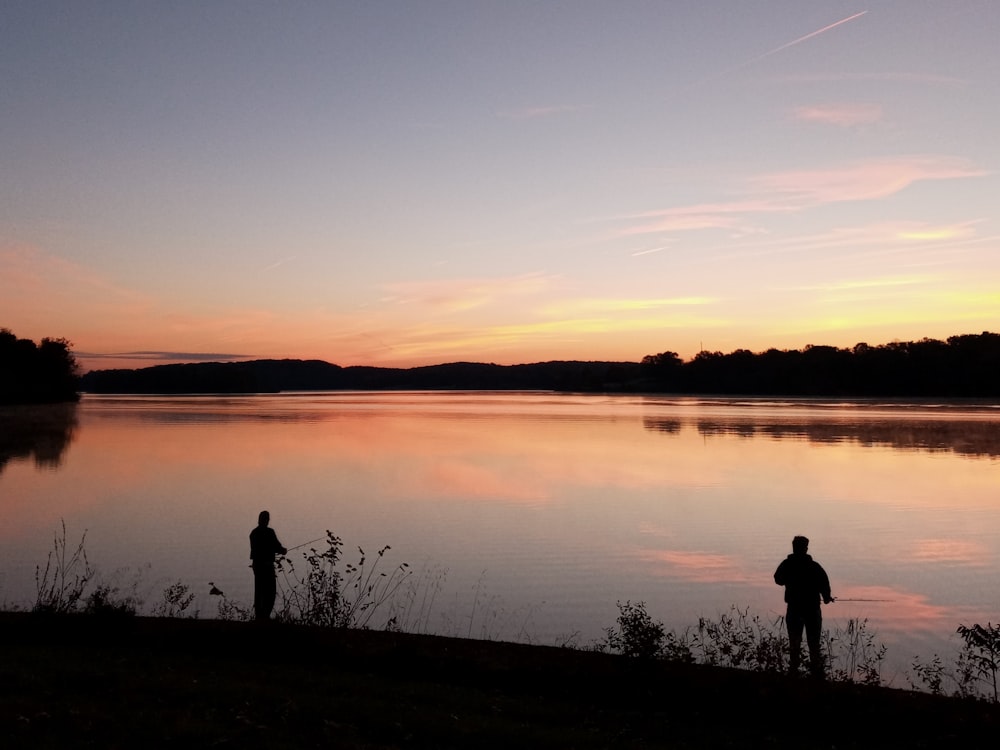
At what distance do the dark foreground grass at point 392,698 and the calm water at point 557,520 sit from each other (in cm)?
302

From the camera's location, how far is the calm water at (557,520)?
571 inches

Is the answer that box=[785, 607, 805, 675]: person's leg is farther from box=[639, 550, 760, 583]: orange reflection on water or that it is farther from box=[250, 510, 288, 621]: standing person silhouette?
box=[250, 510, 288, 621]: standing person silhouette

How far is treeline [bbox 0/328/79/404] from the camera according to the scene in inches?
5281

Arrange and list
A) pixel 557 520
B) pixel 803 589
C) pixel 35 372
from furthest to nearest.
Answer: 1. pixel 35 372
2. pixel 557 520
3. pixel 803 589

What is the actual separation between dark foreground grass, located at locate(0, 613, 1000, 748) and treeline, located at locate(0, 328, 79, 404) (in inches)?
5466

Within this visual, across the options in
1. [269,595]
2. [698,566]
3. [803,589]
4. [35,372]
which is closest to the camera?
[803,589]

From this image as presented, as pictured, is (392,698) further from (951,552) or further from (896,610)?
(951,552)

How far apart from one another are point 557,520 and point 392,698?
14361 millimetres

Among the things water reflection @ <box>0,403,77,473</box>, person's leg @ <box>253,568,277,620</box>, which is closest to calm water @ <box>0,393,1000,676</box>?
water reflection @ <box>0,403,77,473</box>

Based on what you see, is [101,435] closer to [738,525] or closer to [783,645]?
[738,525]

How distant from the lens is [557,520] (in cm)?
2255

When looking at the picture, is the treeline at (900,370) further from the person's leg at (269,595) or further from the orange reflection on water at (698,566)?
the person's leg at (269,595)

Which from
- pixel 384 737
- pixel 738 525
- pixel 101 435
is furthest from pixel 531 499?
pixel 101 435

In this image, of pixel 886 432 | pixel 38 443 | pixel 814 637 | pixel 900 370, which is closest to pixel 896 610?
pixel 814 637
